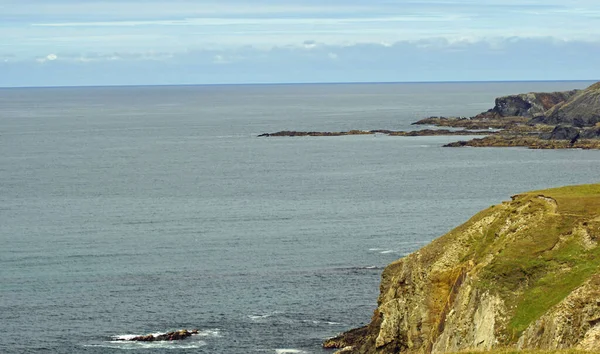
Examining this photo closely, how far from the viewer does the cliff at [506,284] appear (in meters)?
41.8

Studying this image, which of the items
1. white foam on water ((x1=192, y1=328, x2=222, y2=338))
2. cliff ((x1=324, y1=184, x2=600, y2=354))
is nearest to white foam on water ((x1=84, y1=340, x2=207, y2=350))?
white foam on water ((x1=192, y1=328, x2=222, y2=338))

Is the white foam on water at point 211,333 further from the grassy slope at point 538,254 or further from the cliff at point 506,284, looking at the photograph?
the grassy slope at point 538,254

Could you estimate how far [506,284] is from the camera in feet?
153

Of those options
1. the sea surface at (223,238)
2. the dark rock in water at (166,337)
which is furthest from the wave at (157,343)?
the dark rock in water at (166,337)

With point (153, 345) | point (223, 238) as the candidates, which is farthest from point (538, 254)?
point (223, 238)

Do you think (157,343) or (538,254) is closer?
(538,254)

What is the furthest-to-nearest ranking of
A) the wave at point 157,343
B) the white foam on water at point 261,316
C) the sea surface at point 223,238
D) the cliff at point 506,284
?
the white foam on water at point 261,316 → the sea surface at point 223,238 → the wave at point 157,343 → the cliff at point 506,284

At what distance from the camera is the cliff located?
4184 cm

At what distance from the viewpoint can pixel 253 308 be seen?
74375 millimetres

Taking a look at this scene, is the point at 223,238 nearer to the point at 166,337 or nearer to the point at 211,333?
the point at 211,333

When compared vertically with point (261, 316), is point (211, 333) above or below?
below

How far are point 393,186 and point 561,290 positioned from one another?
317ft

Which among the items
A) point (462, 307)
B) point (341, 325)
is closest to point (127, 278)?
point (341, 325)

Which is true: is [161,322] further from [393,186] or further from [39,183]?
[39,183]
